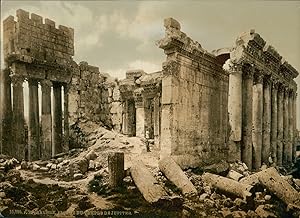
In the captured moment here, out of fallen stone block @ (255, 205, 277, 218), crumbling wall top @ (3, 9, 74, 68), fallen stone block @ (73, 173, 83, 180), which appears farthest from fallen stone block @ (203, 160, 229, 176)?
crumbling wall top @ (3, 9, 74, 68)

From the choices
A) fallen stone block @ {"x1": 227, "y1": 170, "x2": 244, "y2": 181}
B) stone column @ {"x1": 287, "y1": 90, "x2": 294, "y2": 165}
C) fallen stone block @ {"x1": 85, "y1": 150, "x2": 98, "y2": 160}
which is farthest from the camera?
stone column @ {"x1": 287, "y1": 90, "x2": 294, "y2": 165}

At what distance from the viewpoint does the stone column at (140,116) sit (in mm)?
16312

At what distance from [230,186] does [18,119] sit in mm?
8099

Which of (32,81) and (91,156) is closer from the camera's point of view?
(91,156)

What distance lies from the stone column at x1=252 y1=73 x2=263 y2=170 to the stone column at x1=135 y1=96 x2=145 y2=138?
21.9 ft

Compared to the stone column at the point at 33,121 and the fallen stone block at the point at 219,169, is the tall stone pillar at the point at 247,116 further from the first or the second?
the stone column at the point at 33,121

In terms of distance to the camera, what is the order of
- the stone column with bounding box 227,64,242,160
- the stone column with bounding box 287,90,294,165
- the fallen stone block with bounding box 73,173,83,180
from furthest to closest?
the stone column with bounding box 287,90,294,165 < the stone column with bounding box 227,64,242,160 < the fallen stone block with bounding box 73,173,83,180

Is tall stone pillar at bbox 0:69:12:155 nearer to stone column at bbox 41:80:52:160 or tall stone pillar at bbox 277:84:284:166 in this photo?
stone column at bbox 41:80:52:160

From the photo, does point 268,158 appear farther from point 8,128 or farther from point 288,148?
point 8,128

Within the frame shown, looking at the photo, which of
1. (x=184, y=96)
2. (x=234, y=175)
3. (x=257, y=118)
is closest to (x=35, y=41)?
(x=184, y=96)

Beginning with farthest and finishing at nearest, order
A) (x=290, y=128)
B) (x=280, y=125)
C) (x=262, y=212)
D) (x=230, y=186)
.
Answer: (x=290, y=128) < (x=280, y=125) < (x=230, y=186) < (x=262, y=212)

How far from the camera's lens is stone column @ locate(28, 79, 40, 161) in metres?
11.5

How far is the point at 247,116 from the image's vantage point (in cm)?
1025

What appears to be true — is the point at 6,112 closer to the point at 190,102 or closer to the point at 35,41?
the point at 35,41
